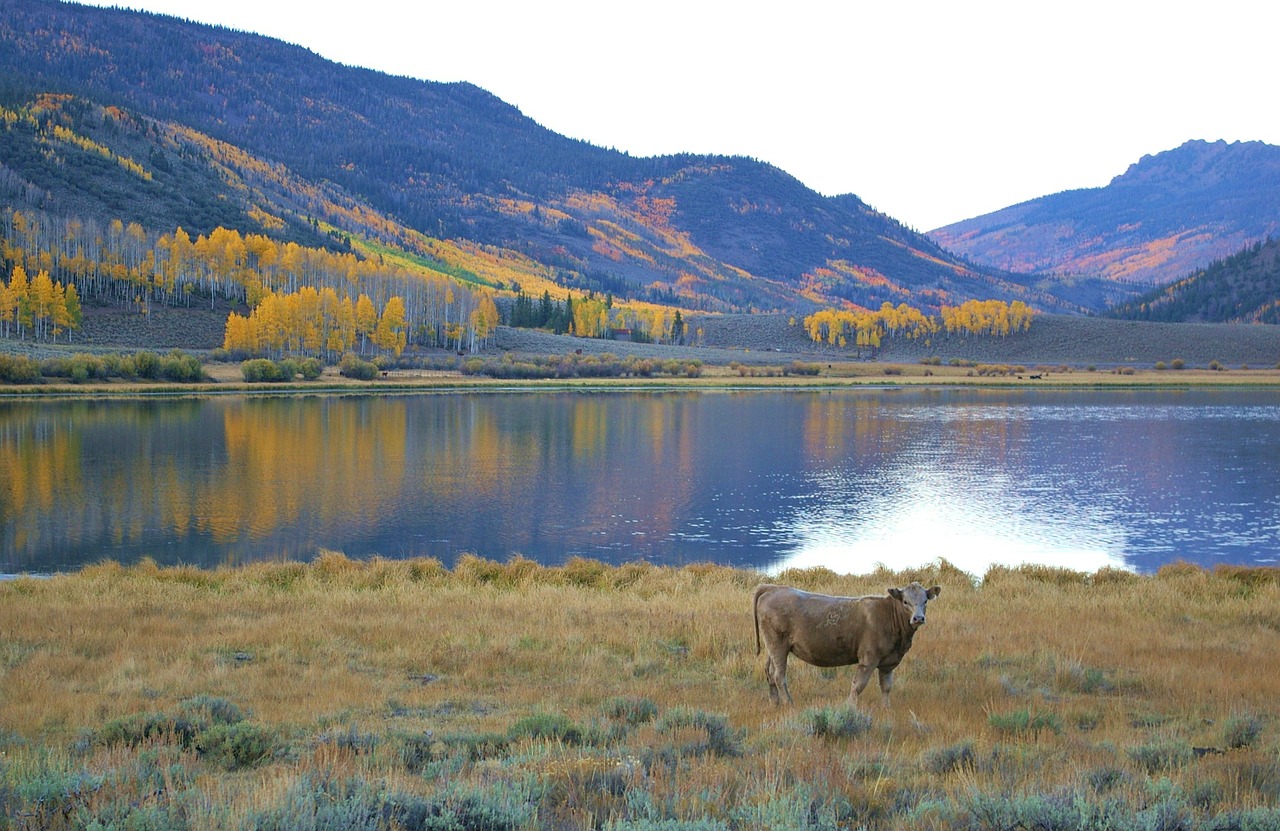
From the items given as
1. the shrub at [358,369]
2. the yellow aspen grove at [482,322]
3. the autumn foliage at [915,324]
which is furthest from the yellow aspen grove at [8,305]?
the autumn foliage at [915,324]

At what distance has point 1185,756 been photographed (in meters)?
7.02

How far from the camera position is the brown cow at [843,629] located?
862 centimetres

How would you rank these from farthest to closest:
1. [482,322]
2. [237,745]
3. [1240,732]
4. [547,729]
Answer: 1. [482,322]
2. [547,729]
3. [1240,732]
4. [237,745]

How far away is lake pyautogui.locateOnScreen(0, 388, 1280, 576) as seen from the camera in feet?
92.3

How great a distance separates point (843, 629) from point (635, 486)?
102ft

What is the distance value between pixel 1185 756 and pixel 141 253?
142 metres

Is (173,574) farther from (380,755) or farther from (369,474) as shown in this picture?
(369,474)

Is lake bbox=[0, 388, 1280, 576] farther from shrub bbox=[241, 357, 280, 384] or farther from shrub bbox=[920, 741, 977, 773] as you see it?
shrub bbox=[920, 741, 977, 773]

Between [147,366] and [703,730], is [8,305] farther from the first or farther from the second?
[703,730]

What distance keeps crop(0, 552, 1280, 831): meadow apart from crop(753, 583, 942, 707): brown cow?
1.34 feet

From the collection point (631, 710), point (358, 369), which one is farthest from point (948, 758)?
point (358, 369)

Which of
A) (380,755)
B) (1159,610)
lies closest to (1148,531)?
(1159,610)

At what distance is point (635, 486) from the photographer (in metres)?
40.0

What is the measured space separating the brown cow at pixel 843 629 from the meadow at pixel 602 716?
407mm
